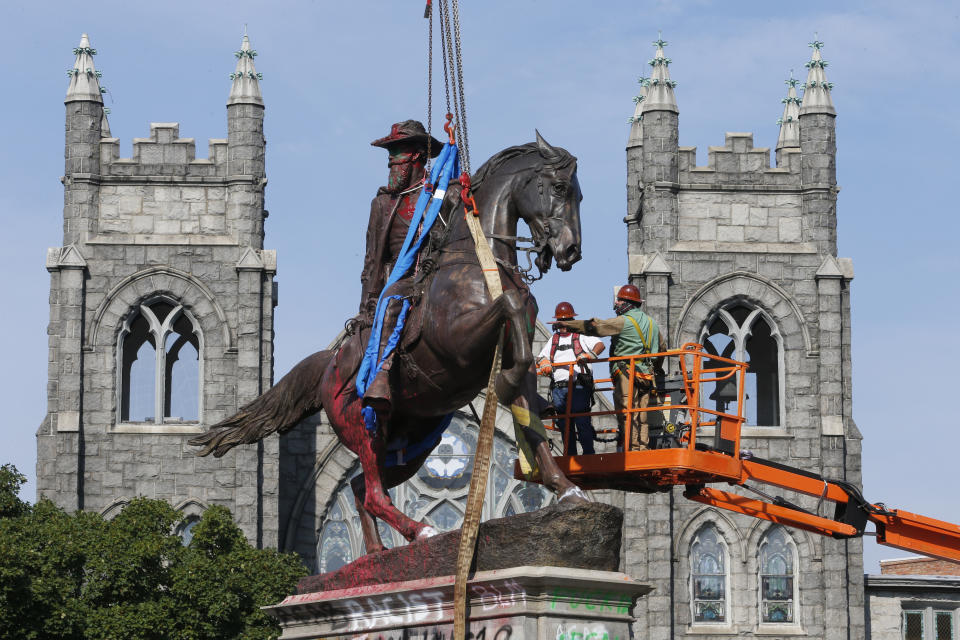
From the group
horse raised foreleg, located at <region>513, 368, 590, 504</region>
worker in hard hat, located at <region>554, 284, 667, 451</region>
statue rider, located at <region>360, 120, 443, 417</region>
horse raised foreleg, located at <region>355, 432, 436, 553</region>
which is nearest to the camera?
horse raised foreleg, located at <region>513, 368, 590, 504</region>

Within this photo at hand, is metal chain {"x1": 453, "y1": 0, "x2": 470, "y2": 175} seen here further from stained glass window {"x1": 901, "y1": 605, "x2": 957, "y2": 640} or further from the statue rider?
stained glass window {"x1": 901, "y1": 605, "x2": 957, "y2": 640}

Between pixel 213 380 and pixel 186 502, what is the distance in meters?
2.40

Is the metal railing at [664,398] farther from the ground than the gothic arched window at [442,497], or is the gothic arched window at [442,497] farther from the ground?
the gothic arched window at [442,497]

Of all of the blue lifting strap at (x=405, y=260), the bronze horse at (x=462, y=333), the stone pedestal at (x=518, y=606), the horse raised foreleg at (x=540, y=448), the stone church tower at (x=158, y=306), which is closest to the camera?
the stone pedestal at (x=518, y=606)

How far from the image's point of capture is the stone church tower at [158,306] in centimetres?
3341

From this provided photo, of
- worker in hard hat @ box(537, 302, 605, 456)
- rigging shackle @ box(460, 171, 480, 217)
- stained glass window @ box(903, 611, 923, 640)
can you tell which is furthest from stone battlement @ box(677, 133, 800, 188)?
rigging shackle @ box(460, 171, 480, 217)

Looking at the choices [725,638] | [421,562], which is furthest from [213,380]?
[421,562]

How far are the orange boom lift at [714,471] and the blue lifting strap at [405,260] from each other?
3.91ft

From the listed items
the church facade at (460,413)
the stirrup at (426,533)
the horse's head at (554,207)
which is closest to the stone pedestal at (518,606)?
the stirrup at (426,533)

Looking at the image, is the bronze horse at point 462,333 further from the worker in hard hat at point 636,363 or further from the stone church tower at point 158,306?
the stone church tower at point 158,306

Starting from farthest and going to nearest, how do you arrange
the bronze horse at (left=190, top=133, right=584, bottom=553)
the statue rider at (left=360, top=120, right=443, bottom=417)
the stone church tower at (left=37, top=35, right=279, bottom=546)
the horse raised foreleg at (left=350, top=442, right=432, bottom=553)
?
1. the stone church tower at (left=37, top=35, right=279, bottom=546)
2. the statue rider at (left=360, top=120, right=443, bottom=417)
3. the horse raised foreleg at (left=350, top=442, right=432, bottom=553)
4. the bronze horse at (left=190, top=133, right=584, bottom=553)

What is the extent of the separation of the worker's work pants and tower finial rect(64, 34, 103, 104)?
23114 millimetres

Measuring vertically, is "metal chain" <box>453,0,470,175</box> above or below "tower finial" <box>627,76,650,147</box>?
below

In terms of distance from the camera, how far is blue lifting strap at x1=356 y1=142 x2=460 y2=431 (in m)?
11.9
